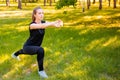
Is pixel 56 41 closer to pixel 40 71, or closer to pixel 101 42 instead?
pixel 101 42

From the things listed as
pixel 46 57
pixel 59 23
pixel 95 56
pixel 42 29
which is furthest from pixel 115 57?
pixel 59 23

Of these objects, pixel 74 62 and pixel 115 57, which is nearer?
pixel 74 62

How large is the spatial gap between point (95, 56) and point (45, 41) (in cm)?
440

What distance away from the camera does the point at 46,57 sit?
13.1 m

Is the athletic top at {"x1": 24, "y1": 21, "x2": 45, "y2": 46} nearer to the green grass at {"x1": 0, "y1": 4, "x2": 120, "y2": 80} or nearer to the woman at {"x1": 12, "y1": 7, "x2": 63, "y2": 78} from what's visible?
the woman at {"x1": 12, "y1": 7, "x2": 63, "y2": 78}

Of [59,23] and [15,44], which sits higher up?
[59,23]

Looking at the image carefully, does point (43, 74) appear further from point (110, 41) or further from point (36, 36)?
point (110, 41)

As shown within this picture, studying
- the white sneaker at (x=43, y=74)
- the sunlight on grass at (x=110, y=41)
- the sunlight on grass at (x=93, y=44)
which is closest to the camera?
the white sneaker at (x=43, y=74)

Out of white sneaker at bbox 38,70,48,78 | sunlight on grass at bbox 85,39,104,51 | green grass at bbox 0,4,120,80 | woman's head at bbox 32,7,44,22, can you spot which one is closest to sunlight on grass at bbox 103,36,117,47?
green grass at bbox 0,4,120,80

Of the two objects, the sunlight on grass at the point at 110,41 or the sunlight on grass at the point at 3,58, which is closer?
the sunlight on grass at the point at 3,58

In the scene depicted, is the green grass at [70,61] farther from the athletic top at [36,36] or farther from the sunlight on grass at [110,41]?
the athletic top at [36,36]

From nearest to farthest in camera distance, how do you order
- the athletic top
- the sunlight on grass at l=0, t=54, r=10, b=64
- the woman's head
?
the woman's head → the athletic top → the sunlight on grass at l=0, t=54, r=10, b=64

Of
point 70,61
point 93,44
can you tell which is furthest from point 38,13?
point 93,44

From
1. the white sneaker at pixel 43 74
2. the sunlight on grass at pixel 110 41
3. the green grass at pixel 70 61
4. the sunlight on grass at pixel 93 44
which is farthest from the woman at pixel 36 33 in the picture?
the sunlight on grass at pixel 110 41
